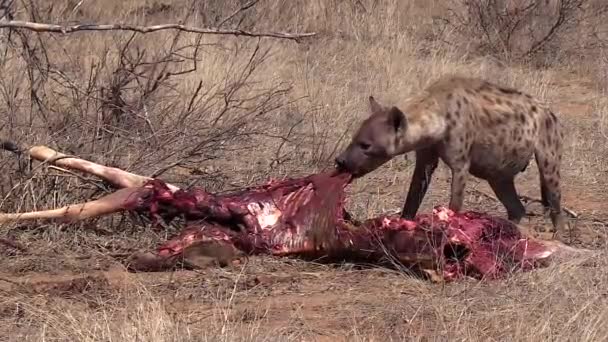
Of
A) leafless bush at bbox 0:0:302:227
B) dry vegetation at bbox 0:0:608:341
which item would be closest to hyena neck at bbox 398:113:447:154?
dry vegetation at bbox 0:0:608:341

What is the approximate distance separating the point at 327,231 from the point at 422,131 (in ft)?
3.42

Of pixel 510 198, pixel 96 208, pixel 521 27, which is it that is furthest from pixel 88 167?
pixel 521 27

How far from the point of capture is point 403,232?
571 centimetres

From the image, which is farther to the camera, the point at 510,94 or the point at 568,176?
the point at 568,176

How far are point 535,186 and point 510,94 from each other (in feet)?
6.25

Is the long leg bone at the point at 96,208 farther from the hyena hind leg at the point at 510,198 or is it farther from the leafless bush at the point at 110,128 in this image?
the hyena hind leg at the point at 510,198

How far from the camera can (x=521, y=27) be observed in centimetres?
1469

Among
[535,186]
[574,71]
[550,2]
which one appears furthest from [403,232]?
[550,2]

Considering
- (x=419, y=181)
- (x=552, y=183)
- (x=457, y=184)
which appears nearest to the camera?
(x=457, y=184)

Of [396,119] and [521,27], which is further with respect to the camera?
[521,27]

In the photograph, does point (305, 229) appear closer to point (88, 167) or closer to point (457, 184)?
point (457, 184)

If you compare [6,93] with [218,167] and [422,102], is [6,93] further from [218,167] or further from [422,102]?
[422,102]

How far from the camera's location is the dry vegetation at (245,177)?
4.75 meters

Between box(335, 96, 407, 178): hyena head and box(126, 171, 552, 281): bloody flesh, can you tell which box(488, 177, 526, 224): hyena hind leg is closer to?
box(335, 96, 407, 178): hyena head
